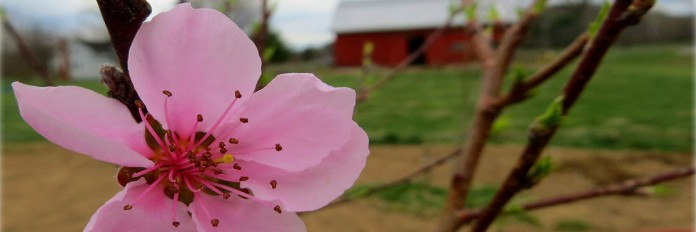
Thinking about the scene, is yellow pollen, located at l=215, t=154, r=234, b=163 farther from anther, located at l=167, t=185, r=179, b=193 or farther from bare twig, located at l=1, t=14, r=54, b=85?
bare twig, located at l=1, t=14, r=54, b=85

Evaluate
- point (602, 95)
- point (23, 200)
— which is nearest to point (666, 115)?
point (602, 95)

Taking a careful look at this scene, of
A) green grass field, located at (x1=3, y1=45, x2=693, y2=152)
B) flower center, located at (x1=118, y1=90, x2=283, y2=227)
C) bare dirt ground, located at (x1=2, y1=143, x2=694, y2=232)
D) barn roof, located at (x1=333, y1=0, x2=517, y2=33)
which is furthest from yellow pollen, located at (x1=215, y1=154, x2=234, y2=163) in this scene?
barn roof, located at (x1=333, y1=0, x2=517, y2=33)

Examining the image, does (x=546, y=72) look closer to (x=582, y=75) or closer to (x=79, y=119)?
(x=582, y=75)

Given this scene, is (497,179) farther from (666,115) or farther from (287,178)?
(287,178)

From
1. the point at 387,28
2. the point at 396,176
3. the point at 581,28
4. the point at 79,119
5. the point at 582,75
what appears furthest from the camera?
the point at 581,28

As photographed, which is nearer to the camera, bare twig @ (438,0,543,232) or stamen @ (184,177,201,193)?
stamen @ (184,177,201,193)

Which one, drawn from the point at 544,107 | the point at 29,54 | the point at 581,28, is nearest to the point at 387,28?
the point at 581,28
